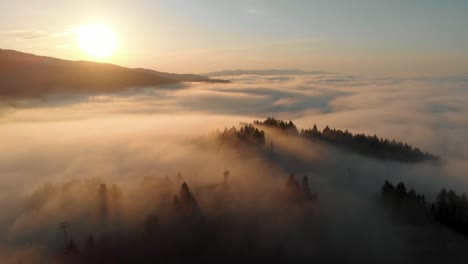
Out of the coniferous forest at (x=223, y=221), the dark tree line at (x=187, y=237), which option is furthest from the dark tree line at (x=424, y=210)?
the dark tree line at (x=187, y=237)

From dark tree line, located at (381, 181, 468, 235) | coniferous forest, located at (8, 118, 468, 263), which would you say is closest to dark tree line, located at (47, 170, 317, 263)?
coniferous forest, located at (8, 118, 468, 263)

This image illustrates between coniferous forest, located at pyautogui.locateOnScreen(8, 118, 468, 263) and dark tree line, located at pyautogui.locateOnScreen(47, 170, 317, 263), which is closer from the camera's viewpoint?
dark tree line, located at pyautogui.locateOnScreen(47, 170, 317, 263)

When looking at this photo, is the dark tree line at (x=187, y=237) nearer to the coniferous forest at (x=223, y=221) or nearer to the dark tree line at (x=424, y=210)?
the coniferous forest at (x=223, y=221)

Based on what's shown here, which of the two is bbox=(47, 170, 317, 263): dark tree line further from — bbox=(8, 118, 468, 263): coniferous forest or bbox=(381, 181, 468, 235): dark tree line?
bbox=(381, 181, 468, 235): dark tree line

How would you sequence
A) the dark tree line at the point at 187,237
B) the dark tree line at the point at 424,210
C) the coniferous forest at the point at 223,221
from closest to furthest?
1. the dark tree line at the point at 187,237
2. the coniferous forest at the point at 223,221
3. the dark tree line at the point at 424,210

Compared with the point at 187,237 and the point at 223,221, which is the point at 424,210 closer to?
the point at 223,221

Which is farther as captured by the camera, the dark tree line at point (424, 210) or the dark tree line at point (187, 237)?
the dark tree line at point (424, 210)

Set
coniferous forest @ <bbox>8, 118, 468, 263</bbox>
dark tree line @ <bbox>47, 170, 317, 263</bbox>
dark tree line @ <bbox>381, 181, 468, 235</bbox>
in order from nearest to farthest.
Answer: dark tree line @ <bbox>47, 170, 317, 263</bbox>
coniferous forest @ <bbox>8, 118, 468, 263</bbox>
dark tree line @ <bbox>381, 181, 468, 235</bbox>

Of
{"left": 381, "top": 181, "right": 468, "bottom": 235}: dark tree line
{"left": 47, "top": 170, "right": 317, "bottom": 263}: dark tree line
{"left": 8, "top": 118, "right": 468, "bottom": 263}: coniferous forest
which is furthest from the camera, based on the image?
{"left": 381, "top": 181, "right": 468, "bottom": 235}: dark tree line
